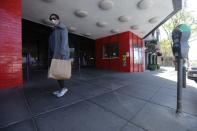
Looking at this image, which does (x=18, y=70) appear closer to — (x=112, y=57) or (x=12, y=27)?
(x=12, y=27)

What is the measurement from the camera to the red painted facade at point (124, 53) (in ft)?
31.6

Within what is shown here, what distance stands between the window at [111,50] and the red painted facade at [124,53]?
278 millimetres

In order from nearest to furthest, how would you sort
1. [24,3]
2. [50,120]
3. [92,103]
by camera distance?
[50,120] < [92,103] < [24,3]

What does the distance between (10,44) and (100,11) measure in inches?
194

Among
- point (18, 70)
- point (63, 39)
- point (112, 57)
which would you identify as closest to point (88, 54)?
point (112, 57)

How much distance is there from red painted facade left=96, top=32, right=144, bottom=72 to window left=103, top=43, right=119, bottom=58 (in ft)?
0.91

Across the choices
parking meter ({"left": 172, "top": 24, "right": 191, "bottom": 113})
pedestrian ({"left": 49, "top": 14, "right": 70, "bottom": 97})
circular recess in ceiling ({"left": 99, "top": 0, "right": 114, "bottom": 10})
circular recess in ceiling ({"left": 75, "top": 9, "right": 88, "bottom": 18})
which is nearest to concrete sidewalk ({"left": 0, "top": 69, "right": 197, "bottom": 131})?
parking meter ({"left": 172, "top": 24, "right": 191, "bottom": 113})

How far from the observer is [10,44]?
3682mm

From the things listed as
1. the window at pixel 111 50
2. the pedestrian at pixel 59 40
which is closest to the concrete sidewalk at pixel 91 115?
the pedestrian at pixel 59 40

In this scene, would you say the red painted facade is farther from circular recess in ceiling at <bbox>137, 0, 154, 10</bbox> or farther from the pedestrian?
the pedestrian

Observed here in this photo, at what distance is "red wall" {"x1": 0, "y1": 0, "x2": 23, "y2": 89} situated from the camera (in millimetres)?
3525

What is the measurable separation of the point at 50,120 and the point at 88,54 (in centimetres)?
1115

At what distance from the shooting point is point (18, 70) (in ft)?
12.6

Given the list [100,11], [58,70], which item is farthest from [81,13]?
[58,70]
